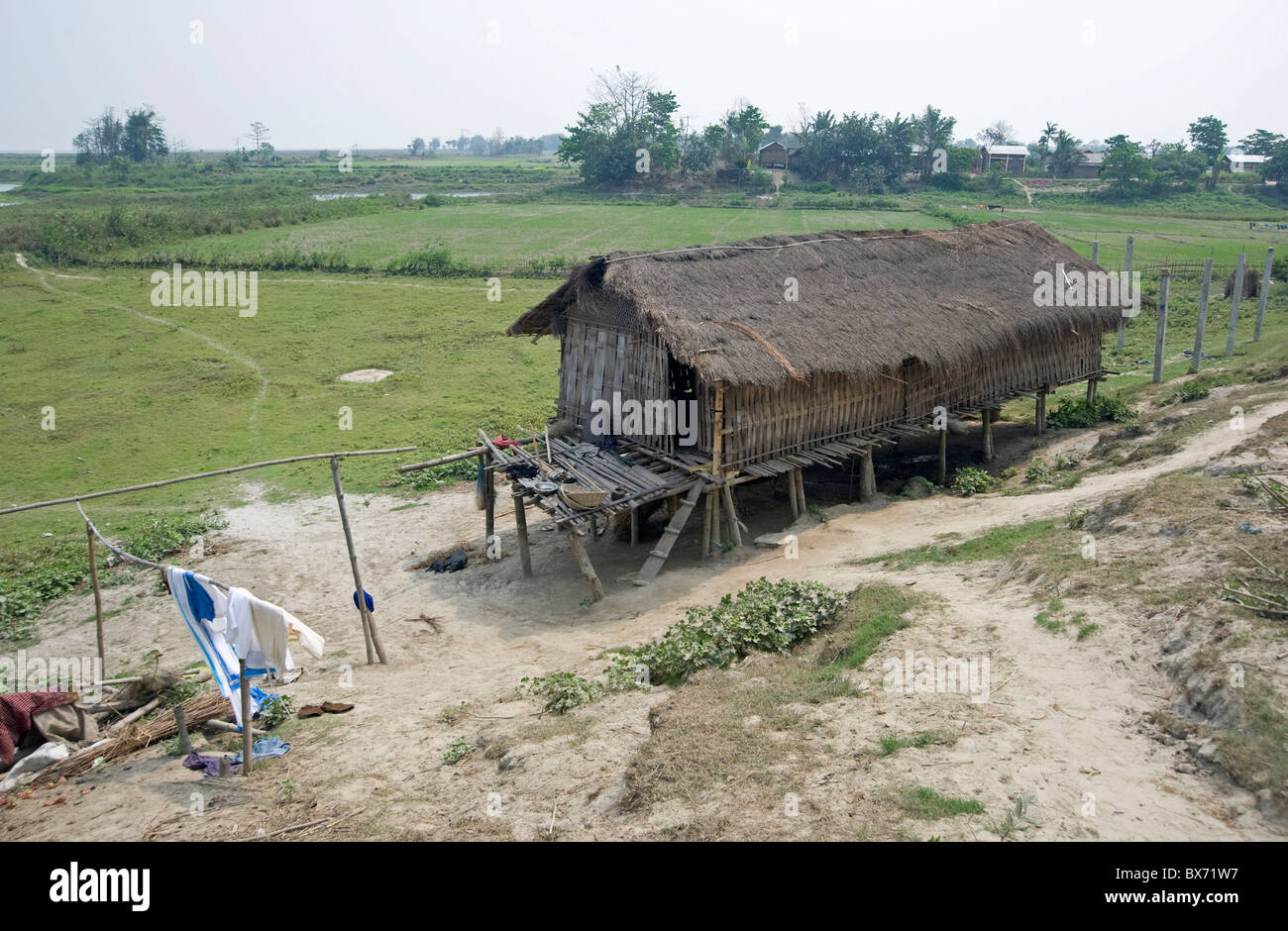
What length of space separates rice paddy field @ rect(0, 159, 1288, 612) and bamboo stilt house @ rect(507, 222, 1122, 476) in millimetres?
4967

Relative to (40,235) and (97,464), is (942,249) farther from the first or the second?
(40,235)

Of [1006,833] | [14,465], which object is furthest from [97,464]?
[1006,833]

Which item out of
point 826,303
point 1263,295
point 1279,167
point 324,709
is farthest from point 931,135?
point 324,709

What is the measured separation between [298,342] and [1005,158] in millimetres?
66891

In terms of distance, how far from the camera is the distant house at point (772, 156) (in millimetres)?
73812

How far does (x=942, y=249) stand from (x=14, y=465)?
21315mm

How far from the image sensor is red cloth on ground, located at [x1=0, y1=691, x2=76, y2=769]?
354 inches

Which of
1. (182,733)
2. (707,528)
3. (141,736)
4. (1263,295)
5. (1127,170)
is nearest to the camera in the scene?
(182,733)

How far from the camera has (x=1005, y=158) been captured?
75.7 meters

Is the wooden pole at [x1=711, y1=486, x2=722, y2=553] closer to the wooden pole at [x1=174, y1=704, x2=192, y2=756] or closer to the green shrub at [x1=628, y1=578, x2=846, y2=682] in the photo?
the green shrub at [x1=628, y1=578, x2=846, y2=682]
